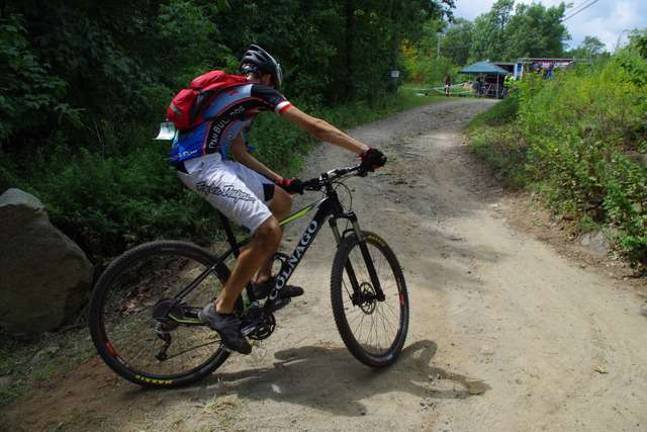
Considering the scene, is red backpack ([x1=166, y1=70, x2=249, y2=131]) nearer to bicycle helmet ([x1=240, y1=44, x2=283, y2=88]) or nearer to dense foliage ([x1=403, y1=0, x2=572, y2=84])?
bicycle helmet ([x1=240, y1=44, x2=283, y2=88])

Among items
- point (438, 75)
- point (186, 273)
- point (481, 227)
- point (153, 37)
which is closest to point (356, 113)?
point (153, 37)

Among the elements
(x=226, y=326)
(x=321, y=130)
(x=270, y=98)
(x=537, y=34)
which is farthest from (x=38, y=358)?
(x=537, y=34)

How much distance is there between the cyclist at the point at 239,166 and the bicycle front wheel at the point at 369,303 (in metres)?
0.46

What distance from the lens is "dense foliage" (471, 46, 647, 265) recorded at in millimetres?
6246

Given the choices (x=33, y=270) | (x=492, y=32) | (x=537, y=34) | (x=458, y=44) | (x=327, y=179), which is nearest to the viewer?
(x=327, y=179)

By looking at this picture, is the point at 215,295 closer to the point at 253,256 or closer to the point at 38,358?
the point at 253,256

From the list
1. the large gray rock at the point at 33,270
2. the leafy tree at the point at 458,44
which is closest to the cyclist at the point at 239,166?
the large gray rock at the point at 33,270

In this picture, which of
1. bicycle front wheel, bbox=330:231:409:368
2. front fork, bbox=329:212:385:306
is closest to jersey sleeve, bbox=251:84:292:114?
front fork, bbox=329:212:385:306

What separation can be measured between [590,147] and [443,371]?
5072 mm

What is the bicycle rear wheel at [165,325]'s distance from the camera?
348 cm

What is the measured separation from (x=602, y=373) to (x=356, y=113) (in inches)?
674

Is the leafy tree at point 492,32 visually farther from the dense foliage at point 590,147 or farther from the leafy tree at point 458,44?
the dense foliage at point 590,147

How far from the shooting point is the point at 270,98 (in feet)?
11.0

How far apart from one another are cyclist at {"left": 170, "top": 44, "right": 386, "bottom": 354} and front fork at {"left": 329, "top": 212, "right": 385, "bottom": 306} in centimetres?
40
